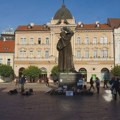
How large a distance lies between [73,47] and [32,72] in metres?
11.9

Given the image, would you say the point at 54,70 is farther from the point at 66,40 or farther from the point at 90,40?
the point at 66,40

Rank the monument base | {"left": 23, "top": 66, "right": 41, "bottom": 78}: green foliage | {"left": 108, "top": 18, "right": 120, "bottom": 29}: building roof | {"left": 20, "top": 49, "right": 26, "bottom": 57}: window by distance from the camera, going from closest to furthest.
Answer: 1. the monument base
2. {"left": 23, "top": 66, "right": 41, "bottom": 78}: green foliage
3. {"left": 108, "top": 18, "right": 120, "bottom": 29}: building roof
4. {"left": 20, "top": 49, "right": 26, "bottom": 57}: window

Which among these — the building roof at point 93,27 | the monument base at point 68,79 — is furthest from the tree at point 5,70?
the monument base at point 68,79

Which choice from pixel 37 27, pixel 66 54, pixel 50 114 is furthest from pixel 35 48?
pixel 50 114

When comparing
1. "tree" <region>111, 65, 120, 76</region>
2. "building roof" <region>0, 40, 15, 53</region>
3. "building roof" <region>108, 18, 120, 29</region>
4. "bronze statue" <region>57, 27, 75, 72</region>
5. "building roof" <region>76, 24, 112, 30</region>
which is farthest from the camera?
"building roof" <region>0, 40, 15, 53</region>

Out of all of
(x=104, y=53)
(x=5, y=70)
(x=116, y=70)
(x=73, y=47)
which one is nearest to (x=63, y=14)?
(x=73, y=47)

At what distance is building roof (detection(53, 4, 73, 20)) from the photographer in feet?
230

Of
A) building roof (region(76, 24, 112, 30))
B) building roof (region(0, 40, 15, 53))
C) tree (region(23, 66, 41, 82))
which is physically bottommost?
tree (region(23, 66, 41, 82))

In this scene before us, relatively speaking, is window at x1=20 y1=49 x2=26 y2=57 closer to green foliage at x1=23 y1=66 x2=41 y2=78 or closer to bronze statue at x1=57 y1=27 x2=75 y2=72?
green foliage at x1=23 y1=66 x2=41 y2=78

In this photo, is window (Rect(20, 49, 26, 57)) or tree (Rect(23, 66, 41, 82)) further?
window (Rect(20, 49, 26, 57))

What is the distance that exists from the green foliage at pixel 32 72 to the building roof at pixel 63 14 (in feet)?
46.2

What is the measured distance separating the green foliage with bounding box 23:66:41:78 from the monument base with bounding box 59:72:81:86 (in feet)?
136

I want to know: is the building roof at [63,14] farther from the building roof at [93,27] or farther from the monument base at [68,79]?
the monument base at [68,79]

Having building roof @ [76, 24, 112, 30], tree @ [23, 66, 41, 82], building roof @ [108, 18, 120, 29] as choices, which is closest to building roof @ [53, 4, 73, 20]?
building roof @ [76, 24, 112, 30]
